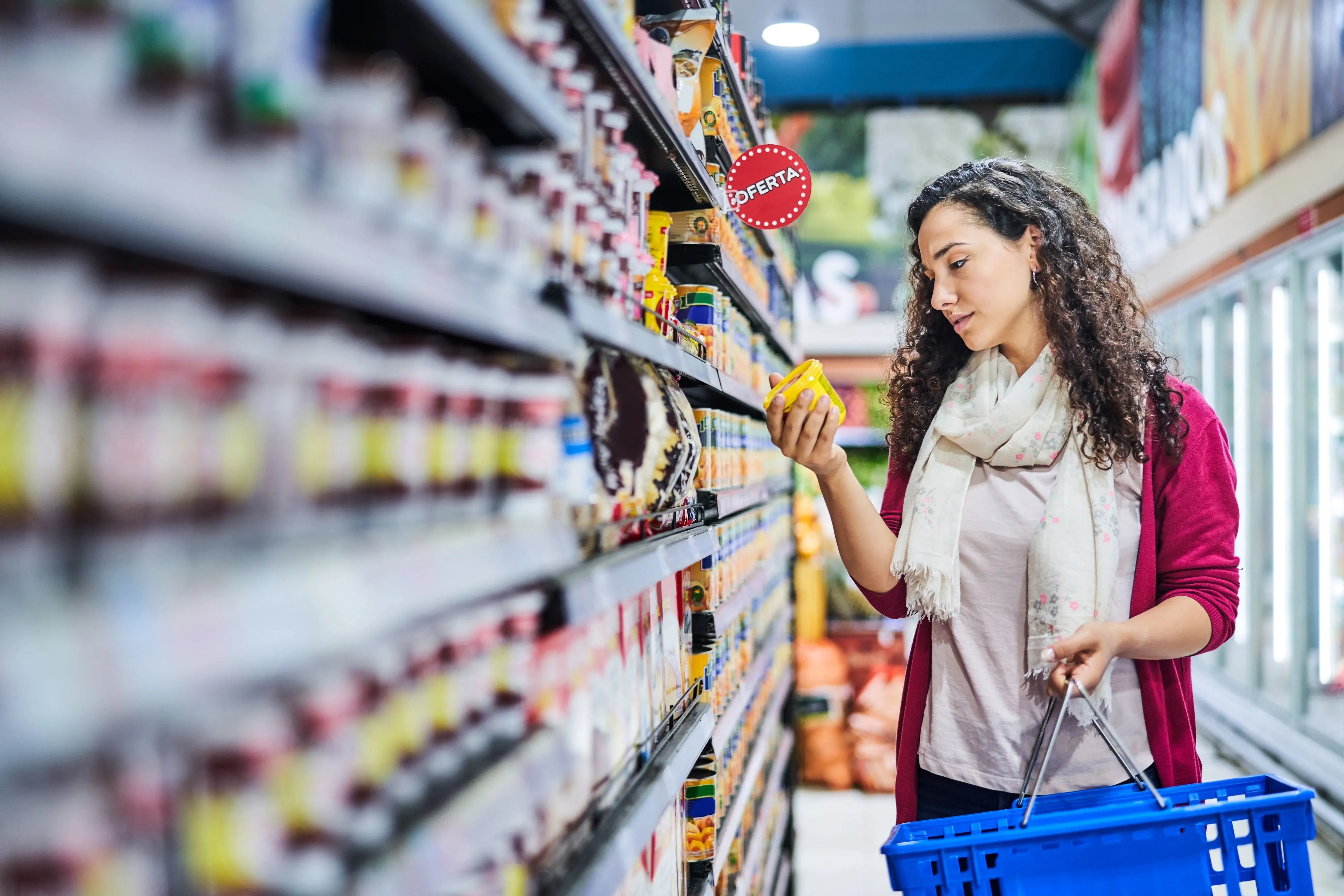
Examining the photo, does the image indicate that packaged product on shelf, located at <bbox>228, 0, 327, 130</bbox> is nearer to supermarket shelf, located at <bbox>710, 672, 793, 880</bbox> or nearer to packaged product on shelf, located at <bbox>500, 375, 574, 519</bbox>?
packaged product on shelf, located at <bbox>500, 375, 574, 519</bbox>

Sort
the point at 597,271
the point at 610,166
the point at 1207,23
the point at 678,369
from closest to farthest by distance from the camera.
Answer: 1. the point at 597,271
2. the point at 610,166
3. the point at 678,369
4. the point at 1207,23

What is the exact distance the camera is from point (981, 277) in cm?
190

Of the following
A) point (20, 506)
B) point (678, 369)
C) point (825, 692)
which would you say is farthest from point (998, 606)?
point (825, 692)

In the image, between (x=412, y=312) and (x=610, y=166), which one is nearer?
(x=412, y=312)

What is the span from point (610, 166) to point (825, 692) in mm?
3820

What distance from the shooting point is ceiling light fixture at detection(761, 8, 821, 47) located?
6.12 metres

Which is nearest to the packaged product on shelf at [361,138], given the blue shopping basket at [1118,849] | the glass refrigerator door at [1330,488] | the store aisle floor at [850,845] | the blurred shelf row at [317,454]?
the blurred shelf row at [317,454]

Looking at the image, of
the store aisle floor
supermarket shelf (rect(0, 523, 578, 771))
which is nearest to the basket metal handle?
supermarket shelf (rect(0, 523, 578, 771))

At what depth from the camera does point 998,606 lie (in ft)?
6.27

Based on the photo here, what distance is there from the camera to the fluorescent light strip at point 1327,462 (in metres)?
4.21

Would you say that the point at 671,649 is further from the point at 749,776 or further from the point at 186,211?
the point at 186,211

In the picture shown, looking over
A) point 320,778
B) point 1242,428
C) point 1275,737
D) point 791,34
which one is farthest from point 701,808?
point 791,34

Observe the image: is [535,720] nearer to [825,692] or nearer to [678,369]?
[678,369]

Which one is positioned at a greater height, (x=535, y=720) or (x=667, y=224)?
(x=667, y=224)
